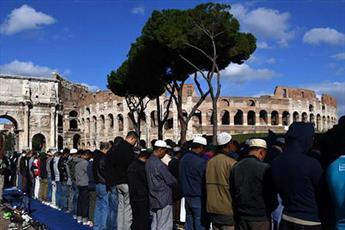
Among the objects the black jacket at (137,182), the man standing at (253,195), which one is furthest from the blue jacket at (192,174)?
the man standing at (253,195)

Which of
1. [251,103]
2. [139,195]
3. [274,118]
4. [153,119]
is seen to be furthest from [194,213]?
[274,118]

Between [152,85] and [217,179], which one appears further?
[152,85]

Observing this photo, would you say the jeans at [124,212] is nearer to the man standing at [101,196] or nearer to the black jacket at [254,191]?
the man standing at [101,196]

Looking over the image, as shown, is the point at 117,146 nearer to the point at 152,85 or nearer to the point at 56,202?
the point at 56,202

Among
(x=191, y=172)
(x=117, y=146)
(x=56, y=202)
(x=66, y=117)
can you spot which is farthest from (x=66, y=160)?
(x=66, y=117)

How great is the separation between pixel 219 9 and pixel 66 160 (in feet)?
36.2

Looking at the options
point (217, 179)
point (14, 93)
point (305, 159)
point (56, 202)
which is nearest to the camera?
point (305, 159)

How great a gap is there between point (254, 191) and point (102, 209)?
4555 mm

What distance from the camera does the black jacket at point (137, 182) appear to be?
661 centimetres

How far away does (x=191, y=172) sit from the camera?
19.7 feet

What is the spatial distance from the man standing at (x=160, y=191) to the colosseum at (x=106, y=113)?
39251mm

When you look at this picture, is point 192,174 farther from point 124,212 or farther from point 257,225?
point 257,225

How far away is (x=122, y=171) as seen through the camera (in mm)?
7023

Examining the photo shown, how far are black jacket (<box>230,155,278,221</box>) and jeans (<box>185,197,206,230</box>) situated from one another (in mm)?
1564
